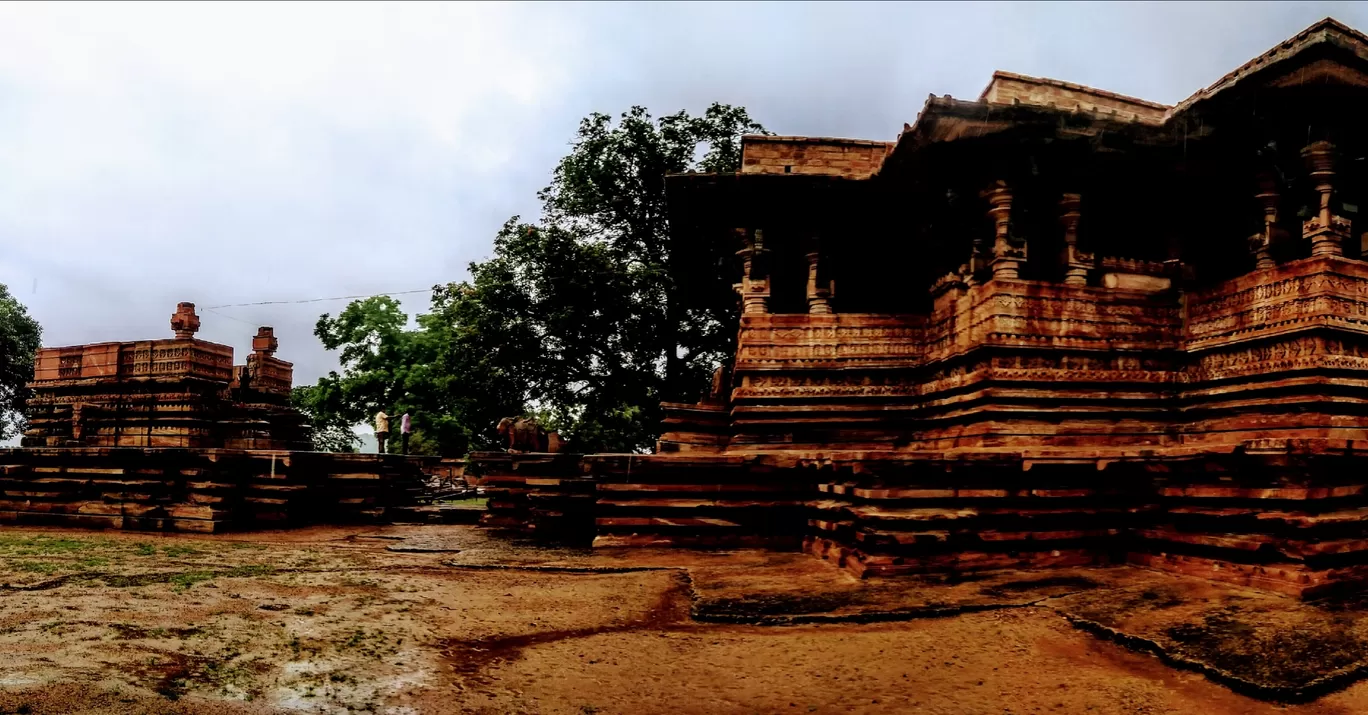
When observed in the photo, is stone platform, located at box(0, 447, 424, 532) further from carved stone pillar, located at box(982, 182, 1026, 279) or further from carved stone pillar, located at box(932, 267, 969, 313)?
carved stone pillar, located at box(982, 182, 1026, 279)

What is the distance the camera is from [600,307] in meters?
23.1

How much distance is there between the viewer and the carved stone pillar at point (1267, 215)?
30.8 feet

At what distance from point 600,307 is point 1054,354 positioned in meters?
15.2

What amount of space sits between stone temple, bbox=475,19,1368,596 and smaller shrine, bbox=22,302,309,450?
8.22 meters

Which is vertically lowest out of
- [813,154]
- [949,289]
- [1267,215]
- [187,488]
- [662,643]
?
[662,643]

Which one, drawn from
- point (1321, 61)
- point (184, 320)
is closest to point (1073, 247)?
Result: point (1321, 61)

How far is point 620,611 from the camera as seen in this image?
20.8ft

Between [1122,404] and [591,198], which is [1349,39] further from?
[591,198]

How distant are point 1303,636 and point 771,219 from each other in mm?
9110

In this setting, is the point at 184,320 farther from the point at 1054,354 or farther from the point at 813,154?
the point at 1054,354

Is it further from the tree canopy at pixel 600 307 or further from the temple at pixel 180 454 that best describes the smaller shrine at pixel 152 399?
the tree canopy at pixel 600 307

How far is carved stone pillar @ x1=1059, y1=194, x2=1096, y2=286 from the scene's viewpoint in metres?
9.92

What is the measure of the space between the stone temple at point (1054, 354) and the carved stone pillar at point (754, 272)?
2.2 inches

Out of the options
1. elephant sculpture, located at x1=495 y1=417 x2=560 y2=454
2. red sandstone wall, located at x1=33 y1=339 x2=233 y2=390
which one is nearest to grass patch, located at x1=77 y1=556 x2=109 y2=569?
elephant sculpture, located at x1=495 y1=417 x2=560 y2=454
